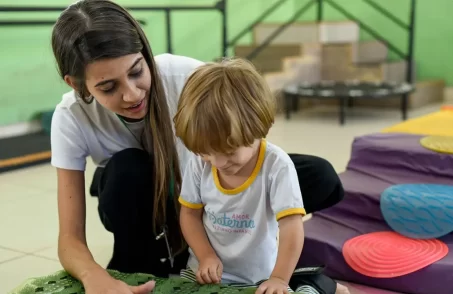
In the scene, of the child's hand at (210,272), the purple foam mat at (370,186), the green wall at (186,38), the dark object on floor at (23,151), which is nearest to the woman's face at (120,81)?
the child's hand at (210,272)

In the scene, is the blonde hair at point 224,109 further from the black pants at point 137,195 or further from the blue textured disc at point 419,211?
the blue textured disc at point 419,211

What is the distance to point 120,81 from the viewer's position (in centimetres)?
118

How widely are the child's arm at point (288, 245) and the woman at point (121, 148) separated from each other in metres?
0.27

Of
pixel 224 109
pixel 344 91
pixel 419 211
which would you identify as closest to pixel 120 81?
pixel 224 109

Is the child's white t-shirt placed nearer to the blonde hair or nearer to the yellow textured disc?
the blonde hair

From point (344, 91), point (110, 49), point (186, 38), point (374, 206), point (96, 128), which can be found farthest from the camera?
point (186, 38)

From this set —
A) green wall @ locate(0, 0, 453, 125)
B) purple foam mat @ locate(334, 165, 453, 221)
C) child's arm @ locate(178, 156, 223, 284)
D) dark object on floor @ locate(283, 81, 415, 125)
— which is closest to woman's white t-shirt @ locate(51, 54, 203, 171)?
child's arm @ locate(178, 156, 223, 284)

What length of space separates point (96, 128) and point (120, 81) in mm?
259

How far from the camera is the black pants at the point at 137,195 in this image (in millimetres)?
1387

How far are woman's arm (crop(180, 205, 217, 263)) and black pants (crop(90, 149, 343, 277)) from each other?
0.60 ft

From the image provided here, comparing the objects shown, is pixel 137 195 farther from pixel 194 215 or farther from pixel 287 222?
pixel 287 222

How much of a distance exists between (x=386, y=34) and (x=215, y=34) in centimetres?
161

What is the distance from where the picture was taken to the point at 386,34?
543 cm

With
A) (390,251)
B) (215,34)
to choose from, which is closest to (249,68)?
(390,251)
